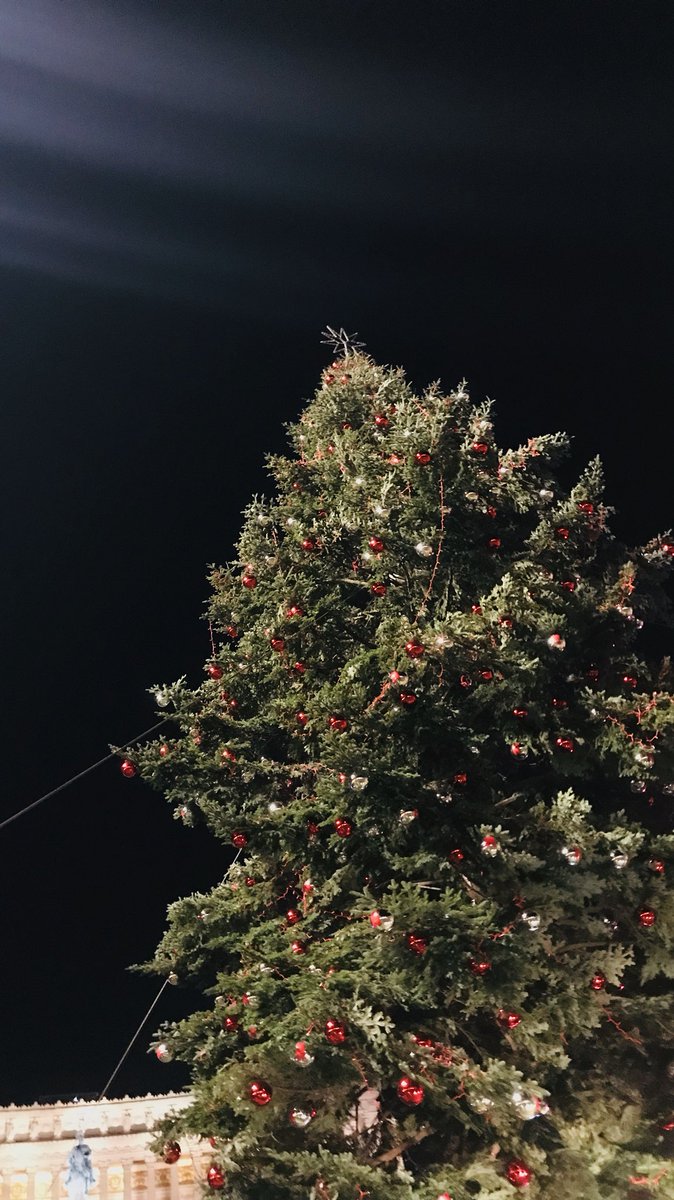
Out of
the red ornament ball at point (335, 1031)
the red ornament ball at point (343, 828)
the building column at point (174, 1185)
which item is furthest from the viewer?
the building column at point (174, 1185)

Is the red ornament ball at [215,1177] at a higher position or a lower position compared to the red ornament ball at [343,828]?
lower

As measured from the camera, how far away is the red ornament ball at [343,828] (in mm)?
4406

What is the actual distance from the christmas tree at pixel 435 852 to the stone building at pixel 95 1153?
3.42 metres

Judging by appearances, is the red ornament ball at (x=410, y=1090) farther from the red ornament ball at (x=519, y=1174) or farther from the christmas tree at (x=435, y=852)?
the red ornament ball at (x=519, y=1174)

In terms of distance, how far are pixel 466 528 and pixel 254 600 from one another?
2038 millimetres

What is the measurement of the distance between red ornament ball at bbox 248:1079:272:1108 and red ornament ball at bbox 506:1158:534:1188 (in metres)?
1.28

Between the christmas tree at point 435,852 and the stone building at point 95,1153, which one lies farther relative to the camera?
the stone building at point 95,1153

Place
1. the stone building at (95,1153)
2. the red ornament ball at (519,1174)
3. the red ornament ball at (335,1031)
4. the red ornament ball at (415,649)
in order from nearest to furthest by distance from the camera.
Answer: the red ornament ball at (519,1174) → the red ornament ball at (335,1031) → the red ornament ball at (415,649) → the stone building at (95,1153)

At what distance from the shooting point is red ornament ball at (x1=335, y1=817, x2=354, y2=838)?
441cm

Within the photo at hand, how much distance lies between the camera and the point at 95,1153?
7281mm

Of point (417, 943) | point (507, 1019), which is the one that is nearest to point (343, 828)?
point (417, 943)

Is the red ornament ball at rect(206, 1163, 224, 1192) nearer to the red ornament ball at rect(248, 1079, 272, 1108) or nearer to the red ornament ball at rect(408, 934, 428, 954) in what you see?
the red ornament ball at rect(248, 1079, 272, 1108)

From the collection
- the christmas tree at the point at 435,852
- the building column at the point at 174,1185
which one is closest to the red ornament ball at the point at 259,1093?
the christmas tree at the point at 435,852

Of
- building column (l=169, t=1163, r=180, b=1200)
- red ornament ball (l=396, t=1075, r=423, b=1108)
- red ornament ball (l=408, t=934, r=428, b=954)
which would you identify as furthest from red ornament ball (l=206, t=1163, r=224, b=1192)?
building column (l=169, t=1163, r=180, b=1200)
